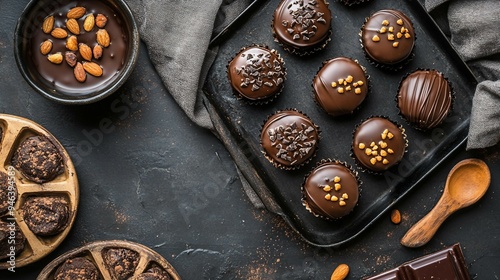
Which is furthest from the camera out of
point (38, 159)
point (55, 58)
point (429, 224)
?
point (429, 224)

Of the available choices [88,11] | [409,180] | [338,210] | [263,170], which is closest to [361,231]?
[338,210]

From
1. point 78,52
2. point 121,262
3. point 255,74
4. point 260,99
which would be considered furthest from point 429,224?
point 78,52

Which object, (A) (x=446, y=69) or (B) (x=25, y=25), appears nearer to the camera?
(B) (x=25, y=25)

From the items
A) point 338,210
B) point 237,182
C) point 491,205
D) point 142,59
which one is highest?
point 142,59

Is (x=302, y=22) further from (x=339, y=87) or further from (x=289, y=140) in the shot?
(x=289, y=140)

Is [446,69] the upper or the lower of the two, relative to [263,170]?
lower

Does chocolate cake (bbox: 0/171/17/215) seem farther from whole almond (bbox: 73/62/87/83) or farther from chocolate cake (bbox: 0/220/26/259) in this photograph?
whole almond (bbox: 73/62/87/83)

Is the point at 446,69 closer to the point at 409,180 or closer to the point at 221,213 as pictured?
the point at 409,180
